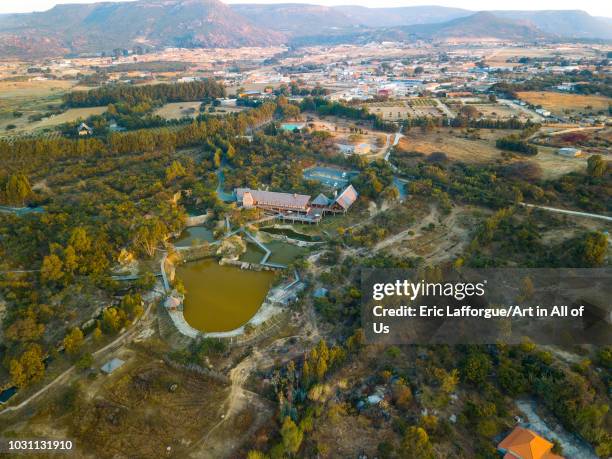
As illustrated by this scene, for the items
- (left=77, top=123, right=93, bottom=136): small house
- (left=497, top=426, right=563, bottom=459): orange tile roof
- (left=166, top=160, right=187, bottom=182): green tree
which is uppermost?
(left=77, top=123, right=93, bottom=136): small house

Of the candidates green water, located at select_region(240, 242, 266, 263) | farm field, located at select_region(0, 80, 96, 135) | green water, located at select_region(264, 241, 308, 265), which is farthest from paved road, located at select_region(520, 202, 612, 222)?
farm field, located at select_region(0, 80, 96, 135)

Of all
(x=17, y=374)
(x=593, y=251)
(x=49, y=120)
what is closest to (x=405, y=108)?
(x=593, y=251)

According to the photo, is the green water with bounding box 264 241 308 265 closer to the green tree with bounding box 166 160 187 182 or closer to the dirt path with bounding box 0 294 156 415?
the dirt path with bounding box 0 294 156 415

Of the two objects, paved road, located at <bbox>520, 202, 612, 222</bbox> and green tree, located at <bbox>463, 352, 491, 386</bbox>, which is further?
paved road, located at <bbox>520, 202, 612, 222</bbox>

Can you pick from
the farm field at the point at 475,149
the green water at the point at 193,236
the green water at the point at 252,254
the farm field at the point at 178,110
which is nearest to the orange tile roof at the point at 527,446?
the green water at the point at 252,254

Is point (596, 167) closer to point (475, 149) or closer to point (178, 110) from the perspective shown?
point (475, 149)
